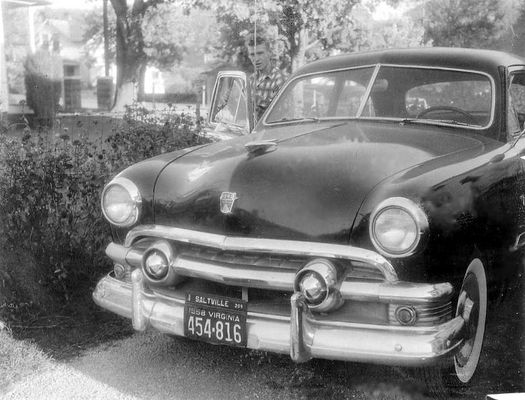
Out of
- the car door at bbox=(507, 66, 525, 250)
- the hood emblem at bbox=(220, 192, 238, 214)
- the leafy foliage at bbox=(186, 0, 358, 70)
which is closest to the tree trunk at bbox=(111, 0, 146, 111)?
the leafy foliage at bbox=(186, 0, 358, 70)

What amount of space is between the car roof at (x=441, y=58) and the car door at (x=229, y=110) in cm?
69

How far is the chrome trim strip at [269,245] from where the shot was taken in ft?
8.43

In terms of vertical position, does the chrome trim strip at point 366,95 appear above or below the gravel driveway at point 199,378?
above

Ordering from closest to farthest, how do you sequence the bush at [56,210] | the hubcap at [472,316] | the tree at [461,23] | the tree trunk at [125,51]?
the hubcap at [472,316] → the bush at [56,210] → the tree at [461,23] → the tree trunk at [125,51]

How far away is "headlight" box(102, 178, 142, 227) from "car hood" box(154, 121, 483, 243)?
0.12m

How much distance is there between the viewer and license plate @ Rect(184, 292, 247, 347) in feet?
9.18

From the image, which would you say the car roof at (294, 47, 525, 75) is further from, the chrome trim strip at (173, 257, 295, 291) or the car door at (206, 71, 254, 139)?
the chrome trim strip at (173, 257, 295, 291)

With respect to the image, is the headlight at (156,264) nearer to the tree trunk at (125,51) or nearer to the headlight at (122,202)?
the headlight at (122,202)

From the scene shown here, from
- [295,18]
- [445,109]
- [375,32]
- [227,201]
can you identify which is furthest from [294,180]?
[375,32]

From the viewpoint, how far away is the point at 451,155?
10.2 feet

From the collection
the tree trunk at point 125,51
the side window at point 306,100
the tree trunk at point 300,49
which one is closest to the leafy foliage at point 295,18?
the tree trunk at point 300,49

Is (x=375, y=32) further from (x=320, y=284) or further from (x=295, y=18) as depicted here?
(x=320, y=284)

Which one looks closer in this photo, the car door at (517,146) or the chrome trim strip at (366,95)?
the car door at (517,146)

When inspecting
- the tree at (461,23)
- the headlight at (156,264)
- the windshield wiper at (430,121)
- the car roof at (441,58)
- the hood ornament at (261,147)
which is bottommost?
the headlight at (156,264)
